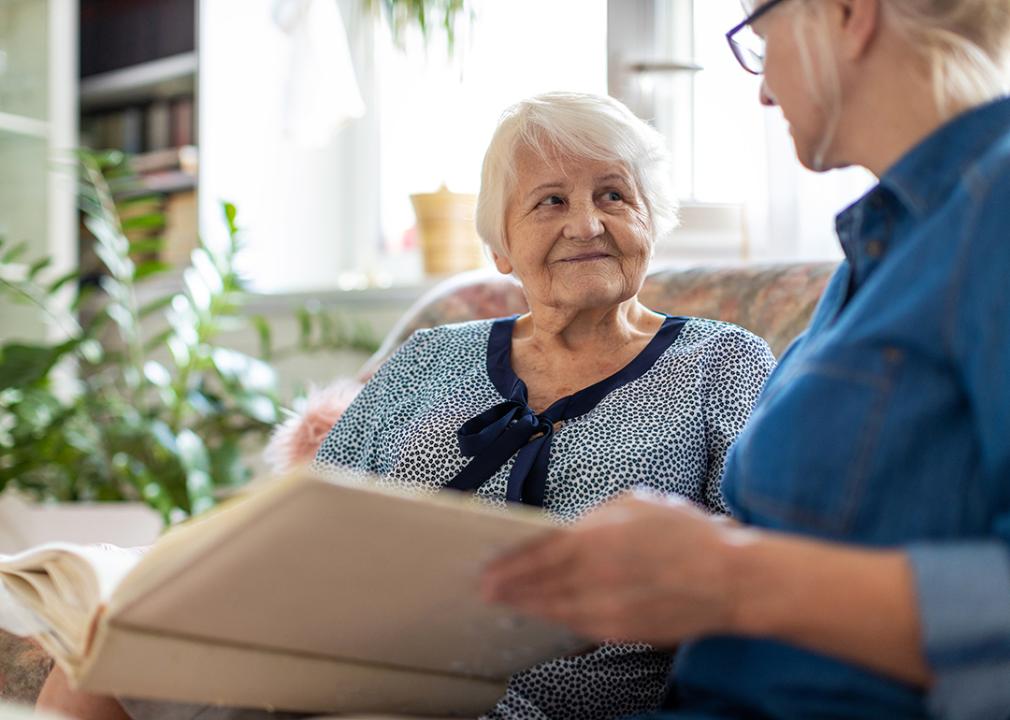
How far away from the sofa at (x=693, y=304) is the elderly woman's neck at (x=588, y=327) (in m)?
0.18

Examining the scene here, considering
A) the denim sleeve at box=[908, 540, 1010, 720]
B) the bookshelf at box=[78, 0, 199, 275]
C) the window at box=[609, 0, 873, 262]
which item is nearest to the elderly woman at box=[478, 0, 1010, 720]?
the denim sleeve at box=[908, 540, 1010, 720]

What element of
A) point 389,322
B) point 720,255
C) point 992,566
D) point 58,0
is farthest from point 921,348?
point 58,0

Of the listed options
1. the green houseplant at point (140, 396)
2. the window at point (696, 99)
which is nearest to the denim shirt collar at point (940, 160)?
the window at point (696, 99)

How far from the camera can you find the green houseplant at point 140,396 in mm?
2602

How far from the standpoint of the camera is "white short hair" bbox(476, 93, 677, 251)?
1.40 meters

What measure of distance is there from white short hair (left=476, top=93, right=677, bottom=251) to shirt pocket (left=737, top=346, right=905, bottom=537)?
69 cm

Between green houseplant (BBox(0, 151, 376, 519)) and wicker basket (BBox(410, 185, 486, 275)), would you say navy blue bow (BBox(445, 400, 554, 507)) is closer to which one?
green houseplant (BBox(0, 151, 376, 519))

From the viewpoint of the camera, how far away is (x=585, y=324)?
1.45 meters

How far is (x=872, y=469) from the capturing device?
0.72 m

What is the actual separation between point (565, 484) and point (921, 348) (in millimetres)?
638

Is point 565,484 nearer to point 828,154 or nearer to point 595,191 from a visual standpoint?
point 595,191

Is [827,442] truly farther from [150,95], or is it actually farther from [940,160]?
[150,95]

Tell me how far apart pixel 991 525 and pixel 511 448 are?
0.70 m

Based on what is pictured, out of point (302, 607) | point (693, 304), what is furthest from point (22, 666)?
point (693, 304)
